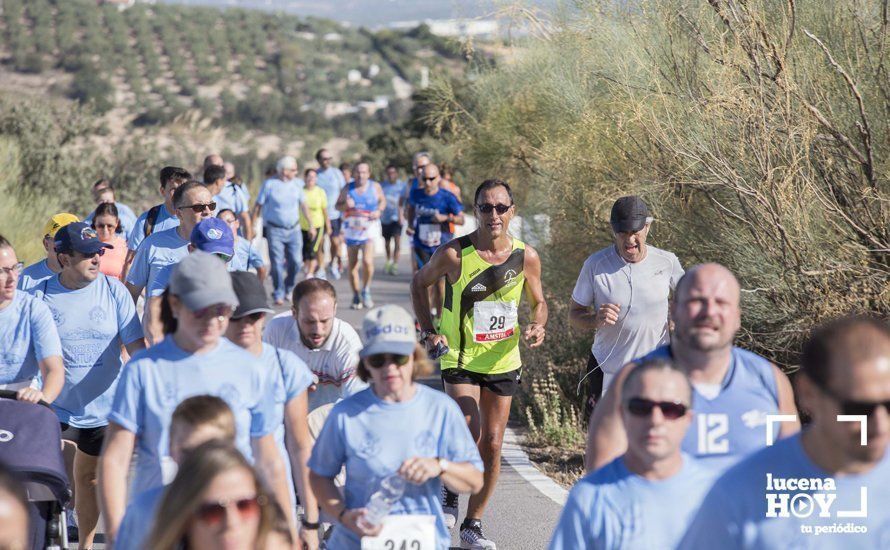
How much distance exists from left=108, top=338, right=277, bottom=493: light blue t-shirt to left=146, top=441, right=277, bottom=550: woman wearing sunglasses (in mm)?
1299

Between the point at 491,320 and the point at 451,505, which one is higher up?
the point at 491,320

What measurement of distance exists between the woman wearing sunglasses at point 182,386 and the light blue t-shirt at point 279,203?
11498mm

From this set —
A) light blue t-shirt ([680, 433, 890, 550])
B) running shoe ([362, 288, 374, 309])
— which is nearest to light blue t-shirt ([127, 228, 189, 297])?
light blue t-shirt ([680, 433, 890, 550])

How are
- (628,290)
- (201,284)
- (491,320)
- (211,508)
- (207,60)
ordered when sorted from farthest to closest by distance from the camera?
(207,60) → (491,320) → (628,290) → (201,284) → (211,508)

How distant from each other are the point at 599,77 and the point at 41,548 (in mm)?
6850

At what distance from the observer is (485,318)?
736 cm

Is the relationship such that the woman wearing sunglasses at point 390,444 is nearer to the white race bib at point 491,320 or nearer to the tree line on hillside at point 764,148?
the white race bib at point 491,320

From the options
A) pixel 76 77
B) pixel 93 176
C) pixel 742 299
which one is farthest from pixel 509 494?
pixel 76 77

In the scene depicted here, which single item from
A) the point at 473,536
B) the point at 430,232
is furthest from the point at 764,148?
the point at 430,232

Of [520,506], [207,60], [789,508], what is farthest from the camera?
[207,60]

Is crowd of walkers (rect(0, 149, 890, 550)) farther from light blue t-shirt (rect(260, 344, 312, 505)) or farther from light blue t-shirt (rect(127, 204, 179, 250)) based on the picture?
light blue t-shirt (rect(127, 204, 179, 250))

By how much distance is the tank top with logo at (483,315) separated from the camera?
733 cm

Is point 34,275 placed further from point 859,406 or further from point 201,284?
point 859,406

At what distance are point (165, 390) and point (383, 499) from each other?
2.85 ft
